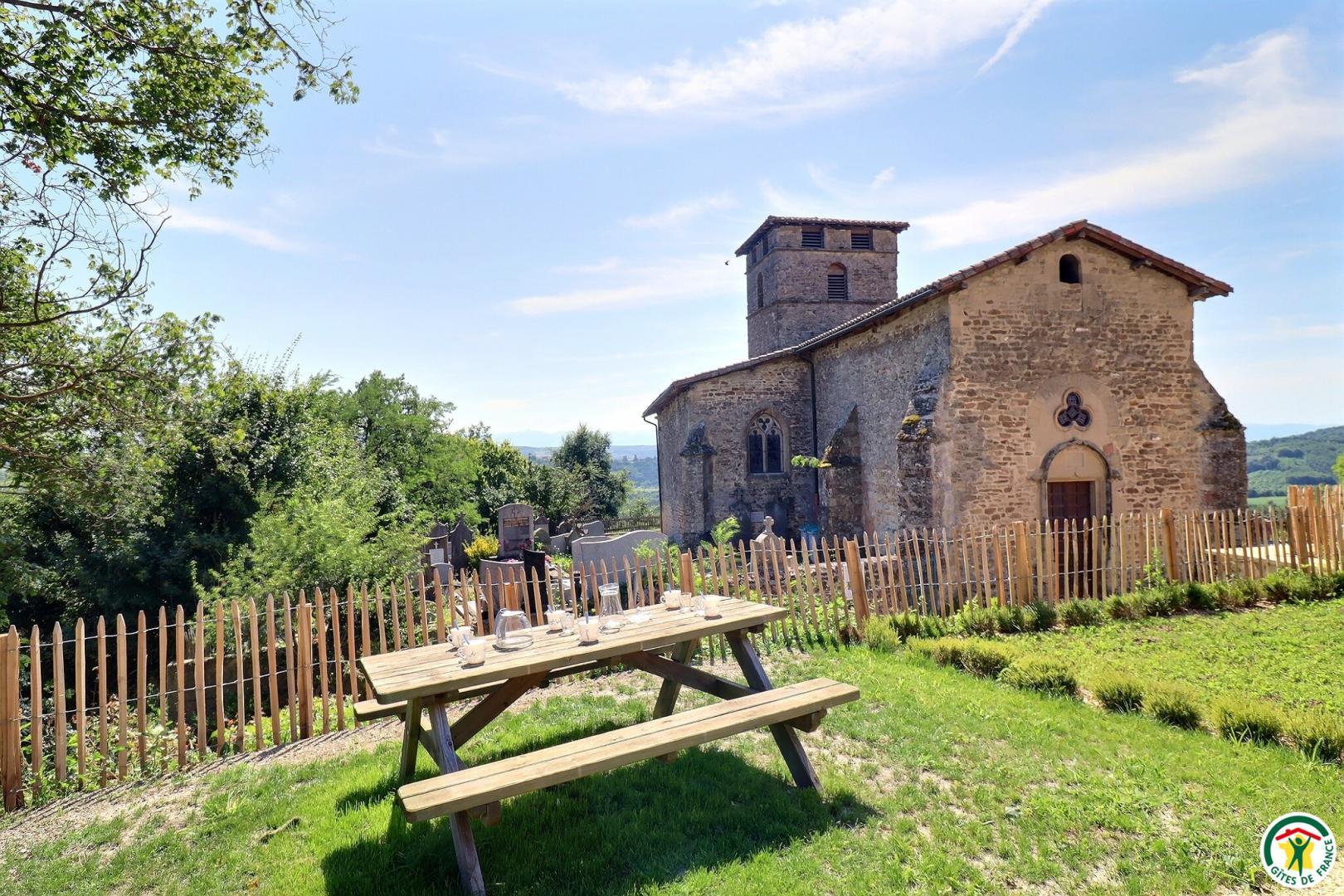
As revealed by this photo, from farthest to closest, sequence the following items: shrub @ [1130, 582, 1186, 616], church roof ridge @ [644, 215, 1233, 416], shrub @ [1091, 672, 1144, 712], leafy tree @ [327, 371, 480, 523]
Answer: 1. leafy tree @ [327, 371, 480, 523]
2. church roof ridge @ [644, 215, 1233, 416]
3. shrub @ [1130, 582, 1186, 616]
4. shrub @ [1091, 672, 1144, 712]

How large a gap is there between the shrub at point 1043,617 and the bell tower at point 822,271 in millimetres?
16325

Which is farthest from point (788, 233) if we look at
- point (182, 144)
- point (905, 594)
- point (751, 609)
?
point (751, 609)

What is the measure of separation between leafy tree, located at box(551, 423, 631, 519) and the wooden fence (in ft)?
72.4

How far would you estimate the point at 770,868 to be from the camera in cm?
338

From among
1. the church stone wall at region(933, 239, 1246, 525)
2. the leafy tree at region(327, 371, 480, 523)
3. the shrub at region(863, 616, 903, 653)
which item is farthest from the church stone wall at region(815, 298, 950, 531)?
the leafy tree at region(327, 371, 480, 523)

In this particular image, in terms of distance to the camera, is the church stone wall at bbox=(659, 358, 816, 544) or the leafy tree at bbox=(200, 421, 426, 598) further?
the church stone wall at bbox=(659, 358, 816, 544)

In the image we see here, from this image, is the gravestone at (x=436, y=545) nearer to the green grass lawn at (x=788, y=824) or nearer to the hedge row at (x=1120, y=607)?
the hedge row at (x=1120, y=607)

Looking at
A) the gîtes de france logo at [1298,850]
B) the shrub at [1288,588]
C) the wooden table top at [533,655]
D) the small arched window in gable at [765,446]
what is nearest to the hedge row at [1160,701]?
the gîtes de france logo at [1298,850]

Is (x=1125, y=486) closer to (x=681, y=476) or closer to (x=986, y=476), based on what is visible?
(x=986, y=476)

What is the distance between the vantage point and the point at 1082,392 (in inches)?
489

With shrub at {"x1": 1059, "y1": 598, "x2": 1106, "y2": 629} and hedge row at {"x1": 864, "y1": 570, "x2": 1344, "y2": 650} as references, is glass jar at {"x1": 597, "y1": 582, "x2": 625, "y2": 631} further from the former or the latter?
shrub at {"x1": 1059, "y1": 598, "x2": 1106, "y2": 629}

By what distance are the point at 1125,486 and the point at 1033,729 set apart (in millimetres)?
9643

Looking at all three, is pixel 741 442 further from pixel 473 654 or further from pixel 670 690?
pixel 473 654

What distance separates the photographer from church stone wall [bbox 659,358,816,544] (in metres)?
18.5
